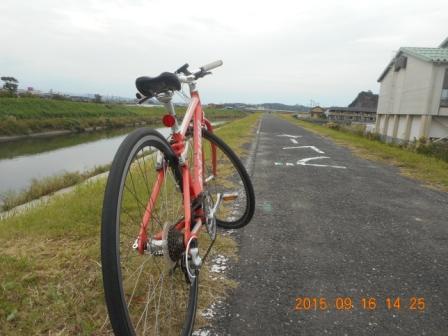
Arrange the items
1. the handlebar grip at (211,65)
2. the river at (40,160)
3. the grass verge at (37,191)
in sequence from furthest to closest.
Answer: the river at (40,160)
the grass verge at (37,191)
the handlebar grip at (211,65)

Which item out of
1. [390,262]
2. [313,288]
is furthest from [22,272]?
[390,262]

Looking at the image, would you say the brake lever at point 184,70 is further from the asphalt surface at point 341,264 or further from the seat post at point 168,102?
the asphalt surface at point 341,264

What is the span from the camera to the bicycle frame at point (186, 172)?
1.82m

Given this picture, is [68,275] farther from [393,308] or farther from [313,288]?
[393,308]

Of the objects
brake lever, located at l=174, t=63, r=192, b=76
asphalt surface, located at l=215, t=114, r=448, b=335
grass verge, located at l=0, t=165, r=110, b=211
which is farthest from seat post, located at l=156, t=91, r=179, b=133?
grass verge, located at l=0, t=165, r=110, b=211

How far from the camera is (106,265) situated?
130cm


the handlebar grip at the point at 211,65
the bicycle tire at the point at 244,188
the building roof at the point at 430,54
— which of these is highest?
the building roof at the point at 430,54

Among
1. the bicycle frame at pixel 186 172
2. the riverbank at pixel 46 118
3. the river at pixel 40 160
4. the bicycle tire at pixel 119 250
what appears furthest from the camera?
the riverbank at pixel 46 118

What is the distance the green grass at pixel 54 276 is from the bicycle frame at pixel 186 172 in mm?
745

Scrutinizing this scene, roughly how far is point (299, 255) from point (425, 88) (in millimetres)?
19530

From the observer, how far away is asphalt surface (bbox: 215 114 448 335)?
7.34 feet
